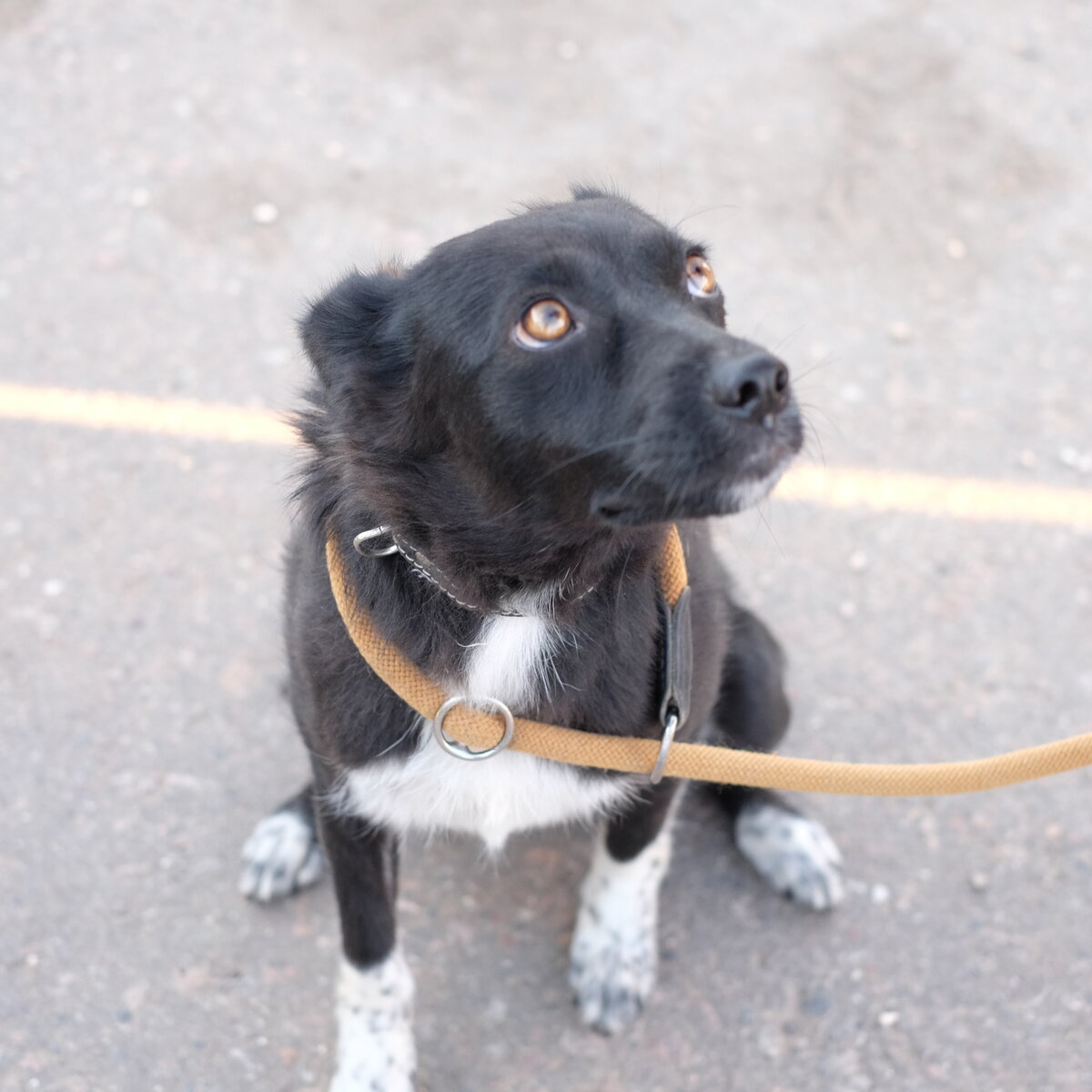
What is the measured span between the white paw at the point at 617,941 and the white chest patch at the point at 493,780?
0.36 m

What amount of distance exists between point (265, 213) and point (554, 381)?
9.92 feet

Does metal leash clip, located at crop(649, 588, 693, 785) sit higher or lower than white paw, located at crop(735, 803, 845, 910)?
higher

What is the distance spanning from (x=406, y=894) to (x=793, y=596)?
1485 millimetres

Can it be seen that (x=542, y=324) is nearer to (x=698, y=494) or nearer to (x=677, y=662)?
(x=698, y=494)

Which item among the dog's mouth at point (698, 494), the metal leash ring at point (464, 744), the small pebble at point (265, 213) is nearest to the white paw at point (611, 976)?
the metal leash ring at point (464, 744)

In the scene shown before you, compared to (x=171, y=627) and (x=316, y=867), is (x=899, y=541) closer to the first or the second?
(x=316, y=867)

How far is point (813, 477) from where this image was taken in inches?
147

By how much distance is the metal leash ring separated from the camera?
2.01 m

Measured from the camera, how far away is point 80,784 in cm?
298

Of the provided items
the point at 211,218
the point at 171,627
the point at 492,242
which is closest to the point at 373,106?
the point at 211,218

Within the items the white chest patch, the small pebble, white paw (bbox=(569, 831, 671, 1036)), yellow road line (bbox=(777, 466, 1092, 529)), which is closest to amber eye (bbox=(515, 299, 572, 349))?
the white chest patch

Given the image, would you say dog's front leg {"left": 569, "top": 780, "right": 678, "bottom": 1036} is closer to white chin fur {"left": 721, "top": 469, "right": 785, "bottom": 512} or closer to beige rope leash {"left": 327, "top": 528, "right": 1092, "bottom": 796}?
beige rope leash {"left": 327, "top": 528, "right": 1092, "bottom": 796}

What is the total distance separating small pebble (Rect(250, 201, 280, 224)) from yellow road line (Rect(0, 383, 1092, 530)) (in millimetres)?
955

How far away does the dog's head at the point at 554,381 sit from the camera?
5.62 feet
